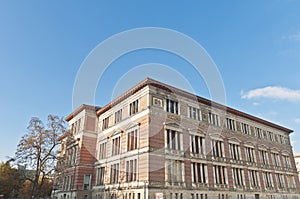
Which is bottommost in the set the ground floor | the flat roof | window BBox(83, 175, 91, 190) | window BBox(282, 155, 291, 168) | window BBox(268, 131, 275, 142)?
the ground floor

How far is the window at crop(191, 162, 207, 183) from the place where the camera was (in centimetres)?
2394

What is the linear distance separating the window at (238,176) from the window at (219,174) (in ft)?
6.26

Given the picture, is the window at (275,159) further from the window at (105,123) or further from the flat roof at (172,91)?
the window at (105,123)

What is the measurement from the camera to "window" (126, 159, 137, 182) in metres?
22.3

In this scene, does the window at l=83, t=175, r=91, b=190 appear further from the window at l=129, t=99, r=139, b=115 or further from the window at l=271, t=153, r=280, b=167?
the window at l=271, t=153, r=280, b=167

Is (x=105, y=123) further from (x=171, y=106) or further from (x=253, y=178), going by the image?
(x=253, y=178)

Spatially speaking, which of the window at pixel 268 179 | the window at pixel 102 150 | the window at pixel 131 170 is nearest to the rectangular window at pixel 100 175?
the window at pixel 102 150

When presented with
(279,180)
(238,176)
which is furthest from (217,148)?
(279,180)

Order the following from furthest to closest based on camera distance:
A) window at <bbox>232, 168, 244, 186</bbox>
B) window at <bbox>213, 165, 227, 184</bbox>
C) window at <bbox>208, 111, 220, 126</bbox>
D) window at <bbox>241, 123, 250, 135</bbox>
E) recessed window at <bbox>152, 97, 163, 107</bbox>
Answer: window at <bbox>241, 123, 250, 135</bbox> → window at <bbox>208, 111, 220, 126</bbox> → window at <bbox>232, 168, 244, 186</bbox> → window at <bbox>213, 165, 227, 184</bbox> → recessed window at <bbox>152, 97, 163, 107</bbox>

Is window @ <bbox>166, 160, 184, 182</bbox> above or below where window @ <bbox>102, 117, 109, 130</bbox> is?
below

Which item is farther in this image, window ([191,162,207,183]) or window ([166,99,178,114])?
window ([166,99,178,114])

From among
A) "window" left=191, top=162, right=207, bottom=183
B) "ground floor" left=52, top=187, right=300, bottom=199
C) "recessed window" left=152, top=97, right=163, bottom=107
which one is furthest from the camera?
"window" left=191, top=162, right=207, bottom=183

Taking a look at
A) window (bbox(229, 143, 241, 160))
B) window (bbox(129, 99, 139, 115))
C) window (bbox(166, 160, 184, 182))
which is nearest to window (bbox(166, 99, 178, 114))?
window (bbox(129, 99, 139, 115))

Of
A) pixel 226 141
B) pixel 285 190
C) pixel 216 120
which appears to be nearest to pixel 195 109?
pixel 216 120
